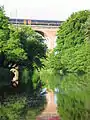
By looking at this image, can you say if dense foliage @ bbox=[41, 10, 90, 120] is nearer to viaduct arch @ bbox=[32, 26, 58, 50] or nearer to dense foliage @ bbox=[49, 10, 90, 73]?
dense foliage @ bbox=[49, 10, 90, 73]

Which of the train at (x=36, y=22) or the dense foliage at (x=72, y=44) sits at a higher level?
the train at (x=36, y=22)

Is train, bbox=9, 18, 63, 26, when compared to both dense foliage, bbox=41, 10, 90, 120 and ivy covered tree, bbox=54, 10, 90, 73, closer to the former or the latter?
dense foliage, bbox=41, 10, 90, 120

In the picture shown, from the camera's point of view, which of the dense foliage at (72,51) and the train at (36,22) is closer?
the dense foliage at (72,51)

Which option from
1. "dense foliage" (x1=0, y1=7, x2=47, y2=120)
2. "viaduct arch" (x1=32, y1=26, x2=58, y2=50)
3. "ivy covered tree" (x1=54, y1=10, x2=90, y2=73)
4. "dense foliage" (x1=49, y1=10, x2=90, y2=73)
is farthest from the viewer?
"viaduct arch" (x1=32, y1=26, x2=58, y2=50)

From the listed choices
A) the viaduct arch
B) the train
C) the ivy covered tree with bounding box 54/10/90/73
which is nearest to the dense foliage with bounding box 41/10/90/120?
the ivy covered tree with bounding box 54/10/90/73

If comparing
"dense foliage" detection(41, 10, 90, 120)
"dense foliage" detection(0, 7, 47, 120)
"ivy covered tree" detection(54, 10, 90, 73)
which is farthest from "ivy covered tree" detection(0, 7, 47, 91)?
"ivy covered tree" detection(54, 10, 90, 73)

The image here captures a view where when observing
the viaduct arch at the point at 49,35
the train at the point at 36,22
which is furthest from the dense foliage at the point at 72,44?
the train at the point at 36,22

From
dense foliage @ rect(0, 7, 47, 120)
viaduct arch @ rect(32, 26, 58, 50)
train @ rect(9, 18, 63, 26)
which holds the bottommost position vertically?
dense foliage @ rect(0, 7, 47, 120)

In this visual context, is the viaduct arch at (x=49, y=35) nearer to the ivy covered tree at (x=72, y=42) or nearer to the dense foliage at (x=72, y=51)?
the dense foliage at (x=72, y=51)

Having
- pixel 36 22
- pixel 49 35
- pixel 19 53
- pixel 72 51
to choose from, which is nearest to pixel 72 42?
pixel 72 51

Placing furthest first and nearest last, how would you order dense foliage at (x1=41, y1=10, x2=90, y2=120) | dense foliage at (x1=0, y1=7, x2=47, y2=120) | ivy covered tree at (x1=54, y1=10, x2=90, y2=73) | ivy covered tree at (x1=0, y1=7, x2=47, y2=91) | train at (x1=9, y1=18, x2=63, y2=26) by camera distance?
train at (x1=9, y1=18, x2=63, y2=26) < ivy covered tree at (x1=54, y1=10, x2=90, y2=73) < dense foliage at (x1=41, y1=10, x2=90, y2=120) < ivy covered tree at (x1=0, y1=7, x2=47, y2=91) < dense foliage at (x1=0, y1=7, x2=47, y2=120)

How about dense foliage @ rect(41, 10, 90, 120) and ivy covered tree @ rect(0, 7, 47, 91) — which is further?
dense foliage @ rect(41, 10, 90, 120)

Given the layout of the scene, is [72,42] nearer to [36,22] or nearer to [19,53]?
[19,53]

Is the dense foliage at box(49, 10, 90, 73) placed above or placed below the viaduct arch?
below
